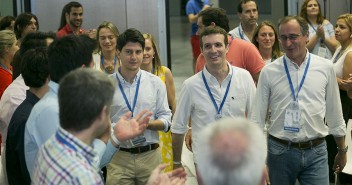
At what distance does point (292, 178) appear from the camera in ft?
15.6

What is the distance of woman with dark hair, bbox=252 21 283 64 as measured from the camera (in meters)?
6.68

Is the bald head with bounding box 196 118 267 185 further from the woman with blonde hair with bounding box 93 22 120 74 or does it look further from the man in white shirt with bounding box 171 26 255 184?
the woman with blonde hair with bounding box 93 22 120 74

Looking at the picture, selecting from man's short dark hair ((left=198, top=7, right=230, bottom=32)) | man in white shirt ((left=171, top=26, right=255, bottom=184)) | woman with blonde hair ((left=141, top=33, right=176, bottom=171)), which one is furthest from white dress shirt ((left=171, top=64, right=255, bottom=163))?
man's short dark hair ((left=198, top=7, right=230, bottom=32))

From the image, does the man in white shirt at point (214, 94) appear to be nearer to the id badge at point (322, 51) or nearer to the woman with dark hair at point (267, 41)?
the woman with dark hair at point (267, 41)

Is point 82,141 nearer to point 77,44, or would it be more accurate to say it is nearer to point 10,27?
point 77,44

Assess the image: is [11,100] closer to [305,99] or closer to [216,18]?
[305,99]

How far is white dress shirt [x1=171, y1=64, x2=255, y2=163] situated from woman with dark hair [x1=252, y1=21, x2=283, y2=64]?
1.93 m

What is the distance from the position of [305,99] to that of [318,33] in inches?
147

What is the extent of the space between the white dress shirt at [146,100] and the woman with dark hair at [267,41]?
6.45 ft

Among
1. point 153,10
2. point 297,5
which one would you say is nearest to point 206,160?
point 153,10

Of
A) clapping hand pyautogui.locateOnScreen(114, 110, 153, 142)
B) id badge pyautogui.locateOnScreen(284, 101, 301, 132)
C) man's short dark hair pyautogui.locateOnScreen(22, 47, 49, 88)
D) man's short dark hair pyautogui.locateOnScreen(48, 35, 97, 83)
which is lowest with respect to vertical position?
id badge pyautogui.locateOnScreen(284, 101, 301, 132)

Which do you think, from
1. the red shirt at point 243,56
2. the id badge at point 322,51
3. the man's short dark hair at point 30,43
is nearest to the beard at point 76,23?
the id badge at point 322,51

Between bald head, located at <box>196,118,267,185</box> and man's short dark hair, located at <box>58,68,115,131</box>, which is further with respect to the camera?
man's short dark hair, located at <box>58,68,115,131</box>

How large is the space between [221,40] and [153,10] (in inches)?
187
